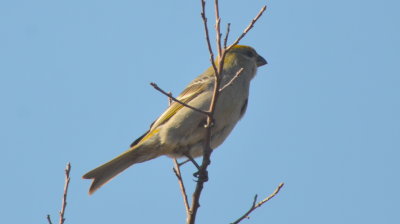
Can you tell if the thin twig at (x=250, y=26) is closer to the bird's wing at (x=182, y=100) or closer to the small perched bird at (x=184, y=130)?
the small perched bird at (x=184, y=130)

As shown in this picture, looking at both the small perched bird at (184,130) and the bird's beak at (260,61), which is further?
the bird's beak at (260,61)

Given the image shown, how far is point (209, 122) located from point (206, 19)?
1.09 meters

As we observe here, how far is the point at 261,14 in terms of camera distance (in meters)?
4.36

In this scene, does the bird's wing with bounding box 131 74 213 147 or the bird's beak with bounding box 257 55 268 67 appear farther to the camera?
the bird's beak with bounding box 257 55 268 67

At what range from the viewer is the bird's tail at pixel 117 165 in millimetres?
6488

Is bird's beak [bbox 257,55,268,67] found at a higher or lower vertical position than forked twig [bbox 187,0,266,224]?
higher

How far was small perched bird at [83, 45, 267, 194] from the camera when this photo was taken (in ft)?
21.1

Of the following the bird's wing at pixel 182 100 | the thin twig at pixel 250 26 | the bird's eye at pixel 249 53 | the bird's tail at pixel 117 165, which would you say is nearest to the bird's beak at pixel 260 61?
the bird's eye at pixel 249 53

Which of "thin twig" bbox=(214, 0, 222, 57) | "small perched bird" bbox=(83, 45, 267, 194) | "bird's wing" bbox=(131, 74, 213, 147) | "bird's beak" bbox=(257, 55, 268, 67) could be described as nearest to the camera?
"thin twig" bbox=(214, 0, 222, 57)

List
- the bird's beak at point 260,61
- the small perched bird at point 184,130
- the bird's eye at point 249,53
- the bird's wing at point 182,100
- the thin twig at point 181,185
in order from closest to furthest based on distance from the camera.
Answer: the thin twig at point 181,185 < the small perched bird at point 184,130 < the bird's wing at point 182,100 < the bird's eye at point 249,53 < the bird's beak at point 260,61

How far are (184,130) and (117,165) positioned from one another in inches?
37.1

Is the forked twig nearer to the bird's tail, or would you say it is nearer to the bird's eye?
the bird's tail

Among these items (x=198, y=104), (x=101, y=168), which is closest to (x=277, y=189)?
(x=198, y=104)

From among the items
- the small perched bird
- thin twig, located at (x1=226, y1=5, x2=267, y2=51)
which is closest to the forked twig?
thin twig, located at (x1=226, y1=5, x2=267, y2=51)
